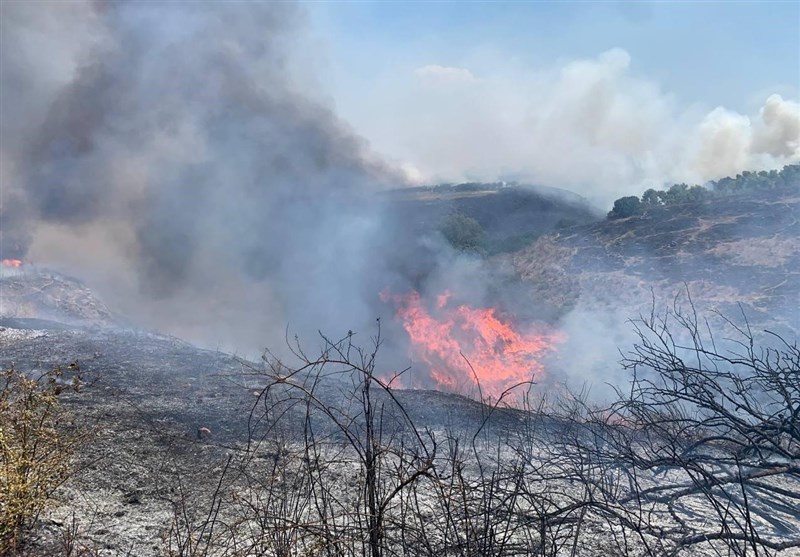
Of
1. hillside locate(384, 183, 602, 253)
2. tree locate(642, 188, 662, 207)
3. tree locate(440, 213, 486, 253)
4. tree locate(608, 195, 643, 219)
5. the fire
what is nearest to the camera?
the fire

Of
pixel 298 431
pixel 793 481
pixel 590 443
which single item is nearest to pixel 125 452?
pixel 298 431

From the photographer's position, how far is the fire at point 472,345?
49.8 feet

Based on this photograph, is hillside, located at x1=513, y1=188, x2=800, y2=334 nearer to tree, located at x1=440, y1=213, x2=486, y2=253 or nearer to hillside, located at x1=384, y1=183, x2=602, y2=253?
tree, located at x1=440, y1=213, x2=486, y2=253

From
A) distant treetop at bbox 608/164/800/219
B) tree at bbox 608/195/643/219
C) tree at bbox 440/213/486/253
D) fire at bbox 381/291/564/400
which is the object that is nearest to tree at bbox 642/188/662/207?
distant treetop at bbox 608/164/800/219

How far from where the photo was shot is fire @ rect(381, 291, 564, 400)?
1516 cm

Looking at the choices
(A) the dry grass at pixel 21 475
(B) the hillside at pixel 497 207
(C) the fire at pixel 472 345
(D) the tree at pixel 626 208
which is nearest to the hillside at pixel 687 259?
(D) the tree at pixel 626 208

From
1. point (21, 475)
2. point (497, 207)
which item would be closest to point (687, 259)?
point (21, 475)

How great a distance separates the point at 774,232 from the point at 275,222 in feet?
67.8

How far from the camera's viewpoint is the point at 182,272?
22.2 m

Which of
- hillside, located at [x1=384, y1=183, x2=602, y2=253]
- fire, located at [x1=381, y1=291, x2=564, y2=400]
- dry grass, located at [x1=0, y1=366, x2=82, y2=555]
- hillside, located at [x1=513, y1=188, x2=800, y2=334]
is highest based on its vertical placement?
hillside, located at [x1=384, y1=183, x2=602, y2=253]

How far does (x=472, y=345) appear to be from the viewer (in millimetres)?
16859

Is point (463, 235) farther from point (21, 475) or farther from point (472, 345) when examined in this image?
point (21, 475)

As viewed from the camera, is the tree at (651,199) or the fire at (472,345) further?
the tree at (651,199)

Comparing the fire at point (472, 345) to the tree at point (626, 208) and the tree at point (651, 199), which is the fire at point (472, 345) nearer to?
the tree at point (626, 208)
